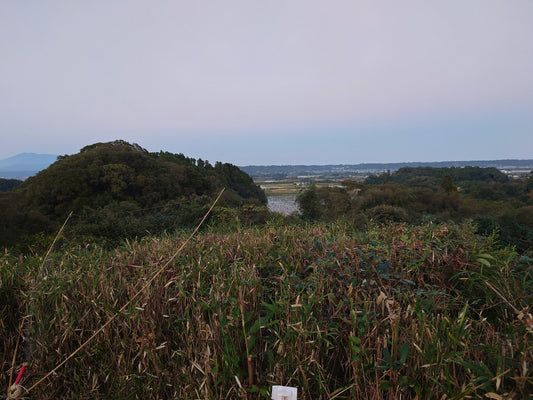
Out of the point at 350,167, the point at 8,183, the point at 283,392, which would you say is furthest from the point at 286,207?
the point at 350,167

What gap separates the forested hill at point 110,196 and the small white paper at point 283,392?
23.3 feet

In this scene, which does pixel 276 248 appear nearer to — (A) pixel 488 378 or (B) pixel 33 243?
(A) pixel 488 378

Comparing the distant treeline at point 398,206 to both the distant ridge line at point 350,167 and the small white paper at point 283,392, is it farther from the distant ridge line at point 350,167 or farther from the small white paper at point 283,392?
the distant ridge line at point 350,167

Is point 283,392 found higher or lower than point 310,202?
higher

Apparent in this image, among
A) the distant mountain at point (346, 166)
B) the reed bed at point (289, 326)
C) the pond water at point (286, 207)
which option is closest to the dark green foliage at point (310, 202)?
the pond water at point (286, 207)

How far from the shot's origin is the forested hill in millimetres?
7602

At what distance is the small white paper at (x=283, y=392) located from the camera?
1.13 meters

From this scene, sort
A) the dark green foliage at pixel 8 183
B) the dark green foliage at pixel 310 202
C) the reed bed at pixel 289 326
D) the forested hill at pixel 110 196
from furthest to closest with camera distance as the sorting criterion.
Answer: the dark green foliage at pixel 8 183 < the dark green foliage at pixel 310 202 < the forested hill at pixel 110 196 < the reed bed at pixel 289 326

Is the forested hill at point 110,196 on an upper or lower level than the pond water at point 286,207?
upper

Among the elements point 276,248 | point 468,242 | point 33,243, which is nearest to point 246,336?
point 276,248

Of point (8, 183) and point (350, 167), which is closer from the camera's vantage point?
point (8, 183)

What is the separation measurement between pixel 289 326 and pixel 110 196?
39.7ft

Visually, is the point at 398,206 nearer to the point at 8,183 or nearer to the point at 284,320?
the point at 284,320

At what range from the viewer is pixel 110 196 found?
11867 mm
